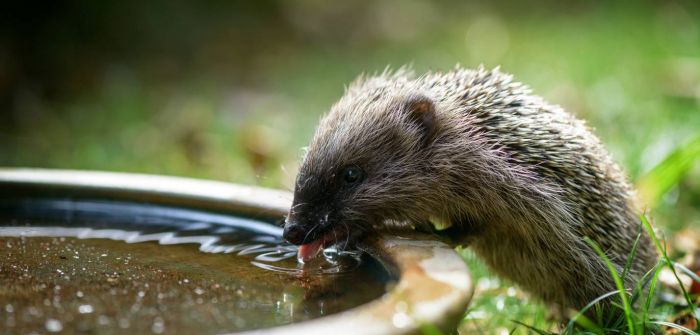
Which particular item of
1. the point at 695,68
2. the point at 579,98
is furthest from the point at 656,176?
the point at 695,68

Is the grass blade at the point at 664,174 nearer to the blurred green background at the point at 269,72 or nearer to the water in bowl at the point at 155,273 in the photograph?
the blurred green background at the point at 269,72

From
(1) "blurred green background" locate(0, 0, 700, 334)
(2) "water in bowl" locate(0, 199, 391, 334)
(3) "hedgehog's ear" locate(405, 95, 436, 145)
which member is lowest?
(2) "water in bowl" locate(0, 199, 391, 334)

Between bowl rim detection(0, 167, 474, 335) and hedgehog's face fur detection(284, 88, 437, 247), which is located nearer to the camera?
bowl rim detection(0, 167, 474, 335)

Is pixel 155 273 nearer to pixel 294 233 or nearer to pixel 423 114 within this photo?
pixel 294 233

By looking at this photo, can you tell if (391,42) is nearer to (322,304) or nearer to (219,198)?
(219,198)

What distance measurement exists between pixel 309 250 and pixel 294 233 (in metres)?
0.12

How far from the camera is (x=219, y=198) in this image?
11.8ft

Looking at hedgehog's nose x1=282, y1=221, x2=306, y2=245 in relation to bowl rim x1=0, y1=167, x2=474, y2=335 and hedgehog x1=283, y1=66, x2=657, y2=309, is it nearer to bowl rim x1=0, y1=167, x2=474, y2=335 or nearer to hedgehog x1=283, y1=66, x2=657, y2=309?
hedgehog x1=283, y1=66, x2=657, y2=309

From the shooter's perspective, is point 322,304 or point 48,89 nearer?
point 322,304

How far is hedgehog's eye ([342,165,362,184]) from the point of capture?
3.43 metres

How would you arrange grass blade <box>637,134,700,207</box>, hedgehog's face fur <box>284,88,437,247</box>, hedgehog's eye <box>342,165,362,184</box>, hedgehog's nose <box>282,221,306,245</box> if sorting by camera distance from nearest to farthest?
hedgehog's nose <box>282,221,306,245</box>, hedgehog's face fur <box>284,88,437,247</box>, hedgehog's eye <box>342,165,362,184</box>, grass blade <box>637,134,700,207</box>

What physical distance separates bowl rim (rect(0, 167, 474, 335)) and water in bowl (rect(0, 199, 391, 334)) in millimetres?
57

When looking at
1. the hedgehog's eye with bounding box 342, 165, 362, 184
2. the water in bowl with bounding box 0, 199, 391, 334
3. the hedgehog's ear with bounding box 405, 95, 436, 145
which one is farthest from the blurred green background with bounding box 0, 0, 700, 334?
the water in bowl with bounding box 0, 199, 391, 334

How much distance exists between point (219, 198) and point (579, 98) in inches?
169
